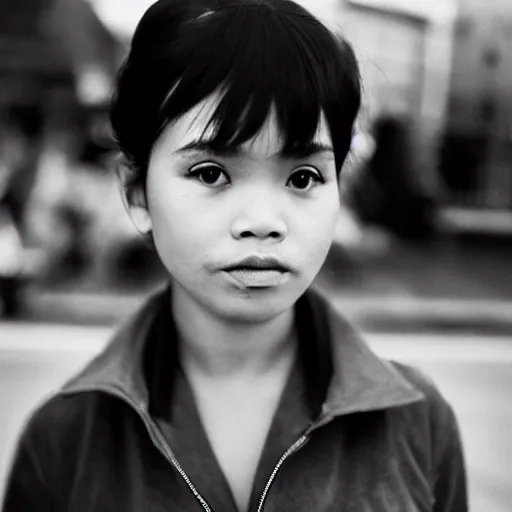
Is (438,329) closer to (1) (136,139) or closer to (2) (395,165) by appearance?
(2) (395,165)

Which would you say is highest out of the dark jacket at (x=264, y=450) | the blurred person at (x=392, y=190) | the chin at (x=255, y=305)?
the chin at (x=255, y=305)

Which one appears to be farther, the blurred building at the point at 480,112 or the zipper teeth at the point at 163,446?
the blurred building at the point at 480,112

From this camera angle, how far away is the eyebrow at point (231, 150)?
3.23ft

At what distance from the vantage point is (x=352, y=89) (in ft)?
3.53

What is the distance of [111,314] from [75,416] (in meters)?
5.34

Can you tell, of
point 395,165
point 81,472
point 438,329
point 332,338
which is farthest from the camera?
point 395,165

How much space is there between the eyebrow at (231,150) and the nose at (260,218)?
5cm

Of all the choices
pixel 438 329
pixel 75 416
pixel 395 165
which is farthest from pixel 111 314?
pixel 75 416

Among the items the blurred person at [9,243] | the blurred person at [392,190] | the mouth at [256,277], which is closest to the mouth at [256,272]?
the mouth at [256,277]

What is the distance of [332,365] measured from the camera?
1.19 metres

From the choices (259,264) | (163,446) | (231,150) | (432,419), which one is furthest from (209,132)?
(432,419)

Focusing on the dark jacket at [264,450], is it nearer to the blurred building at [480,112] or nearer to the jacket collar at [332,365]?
the jacket collar at [332,365]

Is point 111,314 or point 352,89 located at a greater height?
point 352,89

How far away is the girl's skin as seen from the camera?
983 mm
